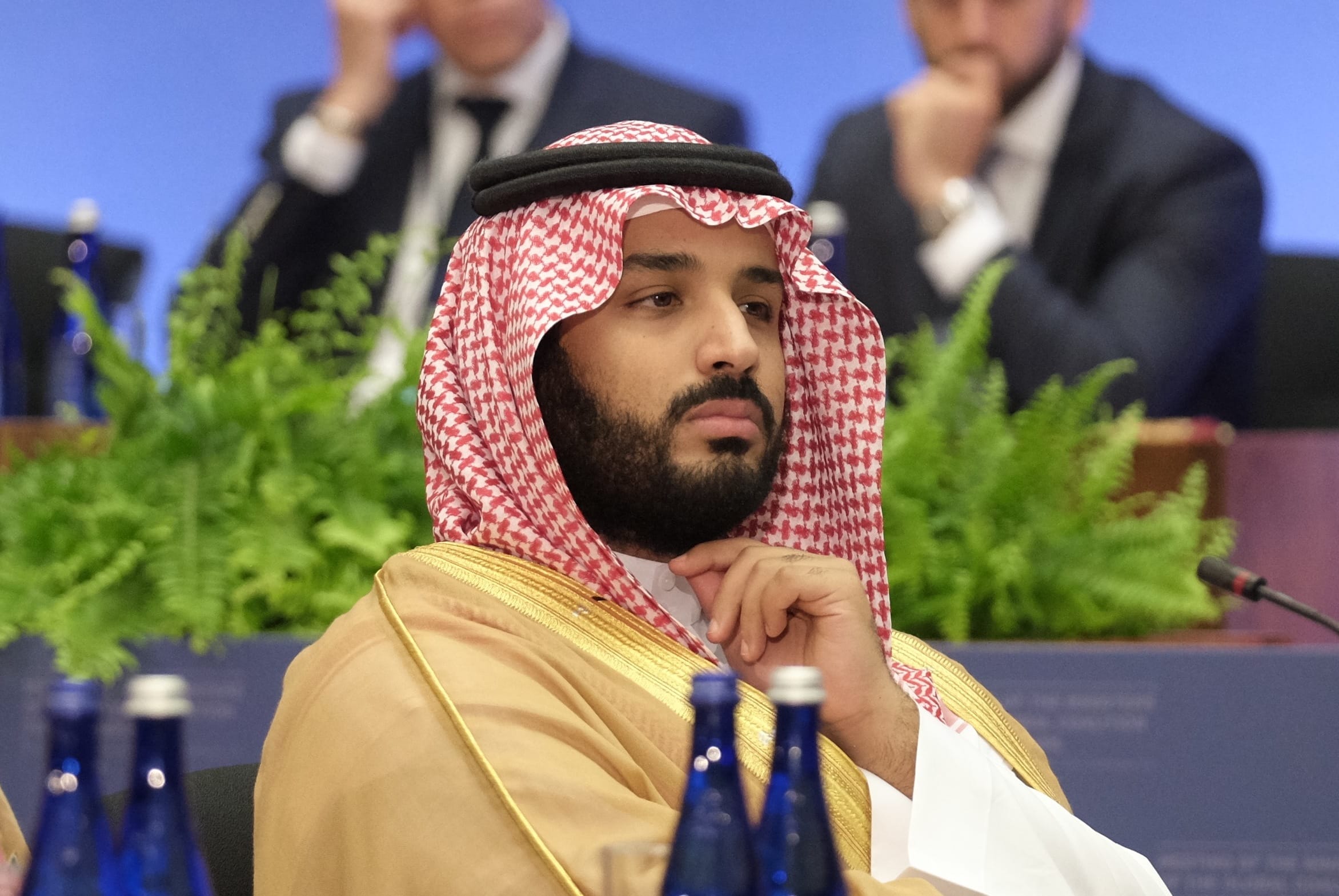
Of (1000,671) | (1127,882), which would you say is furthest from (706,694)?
(1000,671)

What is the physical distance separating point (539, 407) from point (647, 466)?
148 millimetres

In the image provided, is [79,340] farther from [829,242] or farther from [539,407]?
[539,407]

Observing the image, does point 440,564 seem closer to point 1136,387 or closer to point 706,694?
point 706,694

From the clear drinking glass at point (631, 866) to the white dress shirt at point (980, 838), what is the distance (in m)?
0.67

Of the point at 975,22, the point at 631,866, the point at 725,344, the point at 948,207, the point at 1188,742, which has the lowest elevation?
the point at 1188,742

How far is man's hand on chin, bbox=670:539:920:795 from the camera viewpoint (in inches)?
63.6

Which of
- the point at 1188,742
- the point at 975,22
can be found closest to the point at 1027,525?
the point at 1188,742

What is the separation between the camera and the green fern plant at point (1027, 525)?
Result: 9.56 feet

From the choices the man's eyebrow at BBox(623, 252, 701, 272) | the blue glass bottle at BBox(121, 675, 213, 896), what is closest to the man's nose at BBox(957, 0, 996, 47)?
the man's eyebrow at BBox(623, 252, 701, 272)

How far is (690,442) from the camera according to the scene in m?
1.72

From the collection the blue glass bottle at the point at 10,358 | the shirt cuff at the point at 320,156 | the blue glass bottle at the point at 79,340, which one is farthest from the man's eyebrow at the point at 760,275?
the shirt cuff at the point at 320,156

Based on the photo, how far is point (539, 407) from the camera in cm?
177

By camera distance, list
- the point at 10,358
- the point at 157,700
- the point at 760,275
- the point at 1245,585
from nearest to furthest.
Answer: the point at 157,700, the point at 760,275, the point at 1245,585, the point at 10,358

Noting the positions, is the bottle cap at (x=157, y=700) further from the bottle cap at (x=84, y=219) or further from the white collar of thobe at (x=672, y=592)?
the bottle cap at (x=84, y=219)
